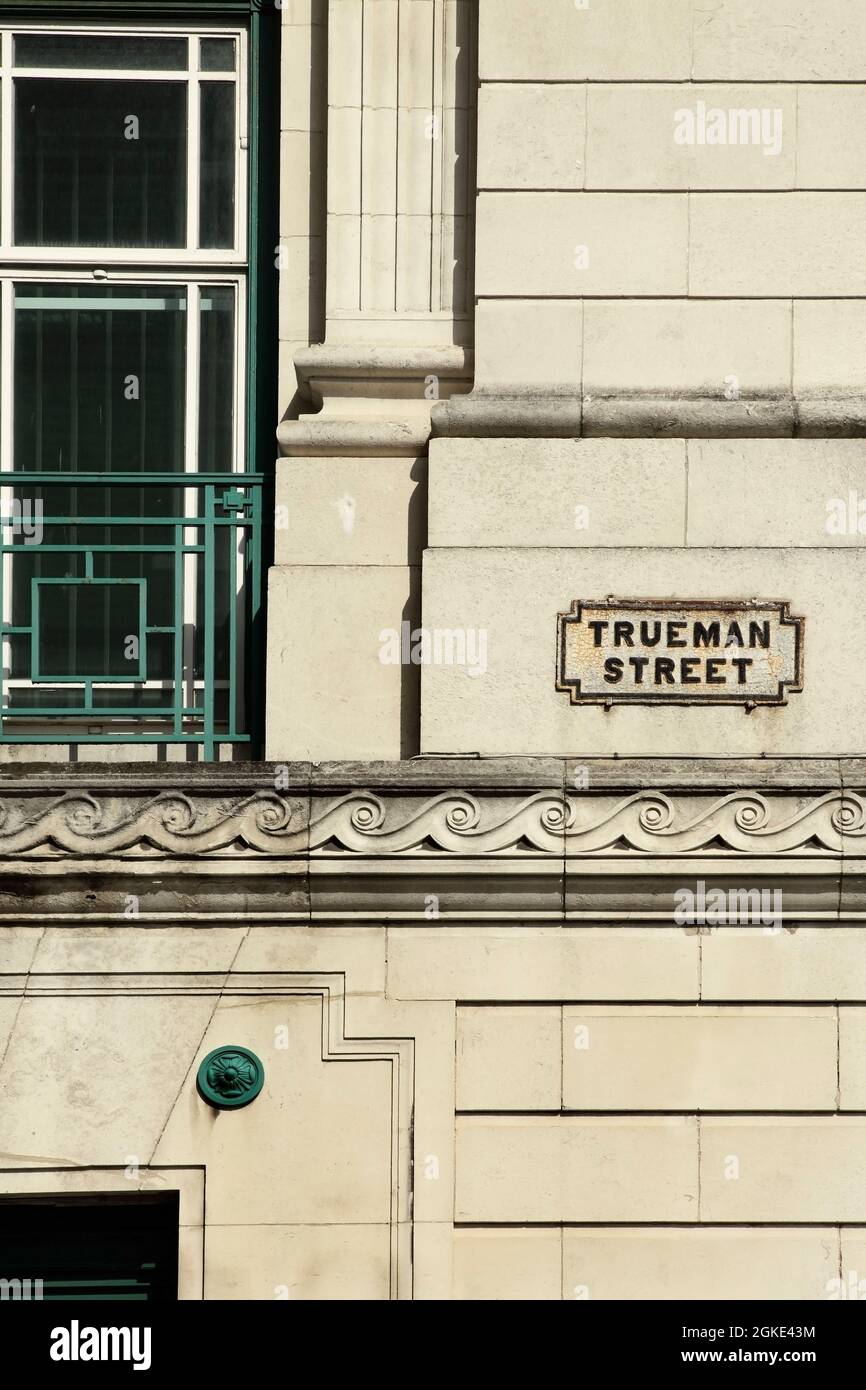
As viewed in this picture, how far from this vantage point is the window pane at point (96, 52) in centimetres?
992

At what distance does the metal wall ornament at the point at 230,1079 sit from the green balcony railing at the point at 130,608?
1523mm

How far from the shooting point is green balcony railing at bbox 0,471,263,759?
30.3 ft

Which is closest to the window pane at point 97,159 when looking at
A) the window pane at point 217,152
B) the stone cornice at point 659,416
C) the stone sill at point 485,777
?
the window pane at point 217,152

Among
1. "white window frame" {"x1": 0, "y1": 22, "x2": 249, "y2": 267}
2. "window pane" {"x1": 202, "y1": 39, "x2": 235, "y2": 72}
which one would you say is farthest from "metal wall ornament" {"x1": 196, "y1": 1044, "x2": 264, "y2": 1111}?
"window pane" {"x1": 202, "y1": 39, "x2": 235, "y2": 72}

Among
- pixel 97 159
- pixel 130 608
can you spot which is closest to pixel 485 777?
pixel 130 608

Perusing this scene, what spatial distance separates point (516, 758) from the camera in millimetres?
8492

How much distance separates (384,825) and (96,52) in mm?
4310

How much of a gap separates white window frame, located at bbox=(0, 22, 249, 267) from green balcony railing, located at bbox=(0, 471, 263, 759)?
1178 millimetres

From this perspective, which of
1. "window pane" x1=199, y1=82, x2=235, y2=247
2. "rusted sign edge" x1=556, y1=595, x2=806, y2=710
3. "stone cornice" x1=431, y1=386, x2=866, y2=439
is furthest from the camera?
"window pane" x1=199, y1=82, x2=235, y2=247
